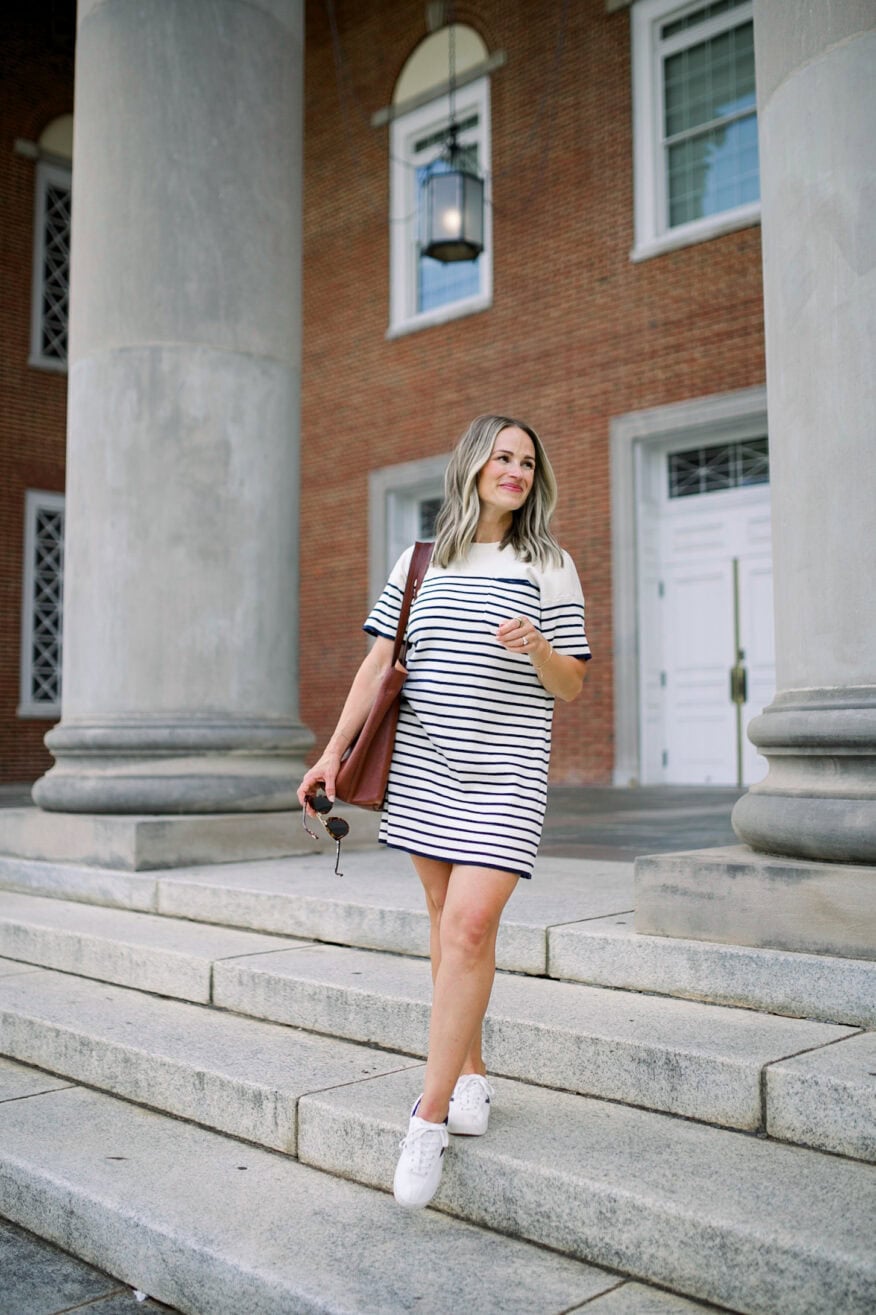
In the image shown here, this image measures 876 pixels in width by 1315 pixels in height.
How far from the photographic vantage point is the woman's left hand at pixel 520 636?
2.60 m

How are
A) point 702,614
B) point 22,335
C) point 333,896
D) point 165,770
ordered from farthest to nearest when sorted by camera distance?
point 22,335
point 702,614
point 165,770
point 333,896

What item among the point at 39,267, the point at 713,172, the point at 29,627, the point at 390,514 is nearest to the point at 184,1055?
the point at 713,172

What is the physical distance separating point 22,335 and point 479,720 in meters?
15.5

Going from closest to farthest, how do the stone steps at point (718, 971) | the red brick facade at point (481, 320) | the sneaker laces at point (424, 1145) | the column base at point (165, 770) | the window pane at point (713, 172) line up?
the sneaker laces at point (424, 1145)
the stone steps at point (718, 971)
the column base at point (165, 770)
the window pane at point (713, 172)
the red brick facade at point (481, 320)

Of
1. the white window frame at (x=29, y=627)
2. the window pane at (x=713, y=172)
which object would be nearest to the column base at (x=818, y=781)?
the window pane at (x=713, y=172)

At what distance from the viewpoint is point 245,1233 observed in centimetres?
277

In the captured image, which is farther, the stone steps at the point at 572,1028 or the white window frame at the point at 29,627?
the white window frame at the point at 29,627

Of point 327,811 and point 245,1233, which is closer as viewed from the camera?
point 245,1233

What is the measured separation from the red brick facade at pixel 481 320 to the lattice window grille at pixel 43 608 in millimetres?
196

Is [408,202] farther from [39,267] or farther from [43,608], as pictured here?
[43,608]

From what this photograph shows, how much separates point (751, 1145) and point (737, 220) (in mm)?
10772

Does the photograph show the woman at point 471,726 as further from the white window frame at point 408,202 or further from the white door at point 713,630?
the white window frame at point 408,202

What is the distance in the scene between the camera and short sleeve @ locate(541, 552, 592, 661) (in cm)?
293

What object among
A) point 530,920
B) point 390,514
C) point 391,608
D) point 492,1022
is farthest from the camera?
point 390,514
